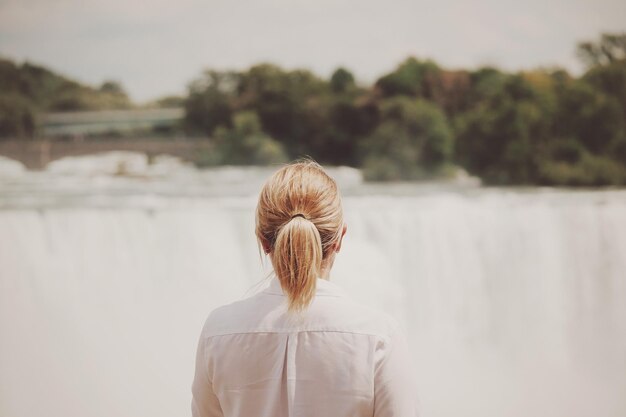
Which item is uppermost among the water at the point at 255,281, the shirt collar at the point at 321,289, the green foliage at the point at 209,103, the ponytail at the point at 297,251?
the green foliage at the point at 209,103

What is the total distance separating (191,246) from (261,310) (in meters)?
2.60

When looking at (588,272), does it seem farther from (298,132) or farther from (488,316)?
(298,132)

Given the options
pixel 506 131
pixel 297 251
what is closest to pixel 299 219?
pixel 297 251

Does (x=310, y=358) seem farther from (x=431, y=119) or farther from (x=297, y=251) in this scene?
(x=431, y=119)

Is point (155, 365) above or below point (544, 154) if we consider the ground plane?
below

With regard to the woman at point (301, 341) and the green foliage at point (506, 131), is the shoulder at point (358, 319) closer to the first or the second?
the woman at point (301, 341)

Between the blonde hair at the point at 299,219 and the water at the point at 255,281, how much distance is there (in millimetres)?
2395

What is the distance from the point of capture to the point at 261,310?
73 centimetres

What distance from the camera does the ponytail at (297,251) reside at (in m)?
0.74

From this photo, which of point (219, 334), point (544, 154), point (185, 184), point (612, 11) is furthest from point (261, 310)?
point (612, 11)

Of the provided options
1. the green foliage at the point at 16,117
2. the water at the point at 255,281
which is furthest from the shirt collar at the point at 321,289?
the green foliage at the point at 16,117

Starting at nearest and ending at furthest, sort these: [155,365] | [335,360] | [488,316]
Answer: [335,360] → [155,365] → [488,316]

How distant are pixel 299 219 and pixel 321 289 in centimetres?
9

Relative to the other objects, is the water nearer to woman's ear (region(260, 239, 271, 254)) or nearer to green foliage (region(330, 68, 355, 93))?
green foliage (region(330, 68, 355, 93))
